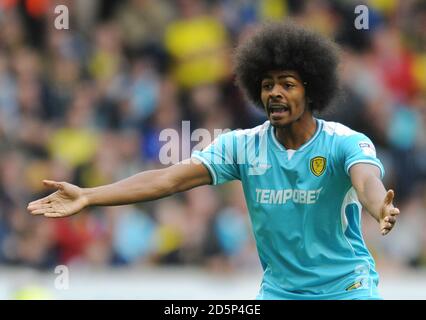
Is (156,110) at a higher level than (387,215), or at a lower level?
higher

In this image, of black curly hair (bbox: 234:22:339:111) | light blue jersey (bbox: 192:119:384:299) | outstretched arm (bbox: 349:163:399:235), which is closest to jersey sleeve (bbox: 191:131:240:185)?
light blue jersey (bbox: 192:119:384:299)

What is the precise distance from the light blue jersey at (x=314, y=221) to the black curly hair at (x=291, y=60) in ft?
1.35

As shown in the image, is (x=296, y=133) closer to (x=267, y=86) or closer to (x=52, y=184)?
(x=267, y=86)

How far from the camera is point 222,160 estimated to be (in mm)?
7938

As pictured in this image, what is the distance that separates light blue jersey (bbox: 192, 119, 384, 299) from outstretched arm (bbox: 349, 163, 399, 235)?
0.37ft

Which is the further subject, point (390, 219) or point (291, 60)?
point (291, 60)

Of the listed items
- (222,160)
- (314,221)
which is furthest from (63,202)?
(314,221)

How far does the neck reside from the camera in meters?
7.75

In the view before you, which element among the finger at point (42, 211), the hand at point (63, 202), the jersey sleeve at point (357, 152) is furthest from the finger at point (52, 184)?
the jersey sleeve at point (357, 152)

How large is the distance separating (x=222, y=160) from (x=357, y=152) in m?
0.99

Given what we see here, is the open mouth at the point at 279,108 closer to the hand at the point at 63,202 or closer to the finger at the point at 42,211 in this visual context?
the hand at the point at 63,202

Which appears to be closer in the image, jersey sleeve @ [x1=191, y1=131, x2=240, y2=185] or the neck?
the neck

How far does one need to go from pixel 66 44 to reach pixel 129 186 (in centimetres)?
718

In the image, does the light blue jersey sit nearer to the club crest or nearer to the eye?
the club crest
